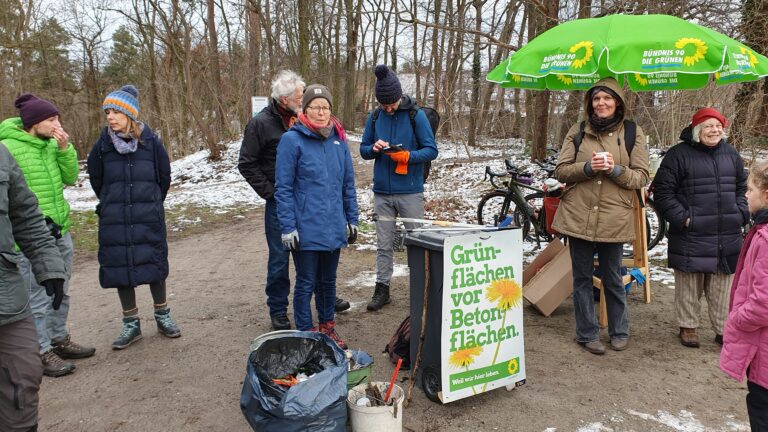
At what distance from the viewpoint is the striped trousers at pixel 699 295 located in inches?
152

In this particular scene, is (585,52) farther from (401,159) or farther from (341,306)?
(341,306)

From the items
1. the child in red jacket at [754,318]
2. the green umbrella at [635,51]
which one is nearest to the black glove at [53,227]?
the green umbrella at [635,51]

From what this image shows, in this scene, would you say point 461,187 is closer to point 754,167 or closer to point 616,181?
point 616,181

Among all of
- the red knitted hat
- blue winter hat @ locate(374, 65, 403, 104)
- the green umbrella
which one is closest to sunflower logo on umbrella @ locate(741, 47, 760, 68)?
the green umbrella

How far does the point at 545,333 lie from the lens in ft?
13.9

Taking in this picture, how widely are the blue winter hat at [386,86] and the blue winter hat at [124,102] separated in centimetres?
191

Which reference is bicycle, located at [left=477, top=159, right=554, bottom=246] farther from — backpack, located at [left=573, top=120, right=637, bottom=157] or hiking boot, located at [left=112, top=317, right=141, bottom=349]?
hiking boot, located at [left=112, top=317, right=141, bottom=349]

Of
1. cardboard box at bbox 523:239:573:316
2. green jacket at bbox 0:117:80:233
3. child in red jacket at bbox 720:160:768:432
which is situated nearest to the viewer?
child in red jacket at bbox 720:160:768:432

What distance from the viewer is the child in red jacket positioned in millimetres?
2051

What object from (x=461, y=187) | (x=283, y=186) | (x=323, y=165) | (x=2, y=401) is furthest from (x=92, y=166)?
(x=461, y=187)

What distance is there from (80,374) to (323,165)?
225 centimetres

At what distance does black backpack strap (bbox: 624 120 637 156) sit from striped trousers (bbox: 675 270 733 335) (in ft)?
3.65

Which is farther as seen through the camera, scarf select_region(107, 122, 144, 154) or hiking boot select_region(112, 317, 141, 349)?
hiking boot select_region(112, 317, 141, 349)

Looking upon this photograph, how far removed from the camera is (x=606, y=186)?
363 centimetres
